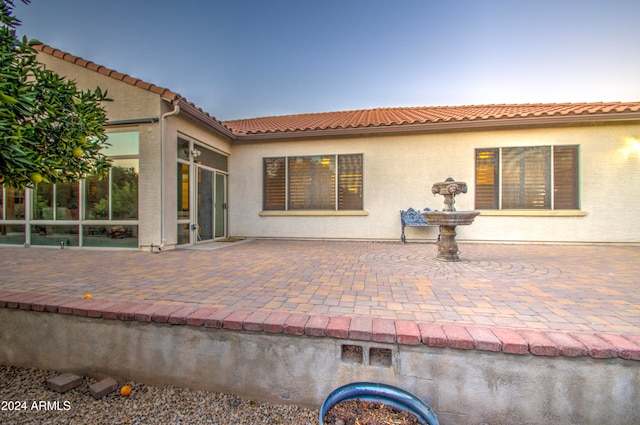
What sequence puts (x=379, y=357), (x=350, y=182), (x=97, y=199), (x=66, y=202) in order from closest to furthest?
(x=379, y=357), (x=97, y=199), (x=66, y=202), (x=350, y=182)

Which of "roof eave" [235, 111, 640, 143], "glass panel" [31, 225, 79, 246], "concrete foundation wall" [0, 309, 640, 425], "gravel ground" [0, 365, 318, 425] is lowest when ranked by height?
"gravel ground" [0, 365, 318, 425]

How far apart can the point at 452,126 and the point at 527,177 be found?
8.38 feet

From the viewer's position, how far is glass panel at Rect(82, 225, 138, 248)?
6391 millimetres

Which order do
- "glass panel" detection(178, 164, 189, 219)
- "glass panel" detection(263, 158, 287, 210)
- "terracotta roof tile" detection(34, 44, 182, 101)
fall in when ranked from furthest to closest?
"glass panel" detection(263, 158, 287, 210) → "glass panel" detection(178, 164, 189, 219) → "terracotta roof tile" detection(34, 44, 182, 101)

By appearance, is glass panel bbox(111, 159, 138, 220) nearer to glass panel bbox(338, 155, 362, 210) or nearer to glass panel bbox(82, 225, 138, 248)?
glass panel bbox(82, 225, 138, 248)

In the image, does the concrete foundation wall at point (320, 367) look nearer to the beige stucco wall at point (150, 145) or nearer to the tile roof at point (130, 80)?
the beige stucco wall at point (150, 145)

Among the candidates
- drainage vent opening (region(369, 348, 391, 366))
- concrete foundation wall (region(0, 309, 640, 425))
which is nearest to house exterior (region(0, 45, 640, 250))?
concrete foundation wall (region(0, 309, 640, 425))

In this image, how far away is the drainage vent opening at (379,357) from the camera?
2006 mm

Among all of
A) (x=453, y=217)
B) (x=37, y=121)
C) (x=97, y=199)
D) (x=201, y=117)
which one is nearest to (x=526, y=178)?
(x=453, y=217)

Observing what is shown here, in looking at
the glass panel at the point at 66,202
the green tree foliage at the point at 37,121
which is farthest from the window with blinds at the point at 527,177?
the glass panel at the point at 66,202

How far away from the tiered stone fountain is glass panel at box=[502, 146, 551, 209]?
3.33 metres

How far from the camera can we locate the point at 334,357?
2.05 m

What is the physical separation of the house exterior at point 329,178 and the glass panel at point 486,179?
3 centimetres

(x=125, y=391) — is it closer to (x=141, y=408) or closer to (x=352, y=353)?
(x=141, y=408)
